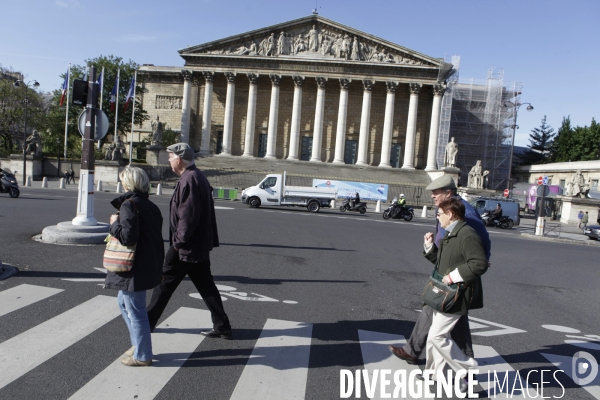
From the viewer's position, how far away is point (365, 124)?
47812 millimetres

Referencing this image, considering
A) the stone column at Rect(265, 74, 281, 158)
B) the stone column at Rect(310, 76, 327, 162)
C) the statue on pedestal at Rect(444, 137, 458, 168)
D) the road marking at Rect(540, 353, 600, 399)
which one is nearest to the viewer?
the road marking at Rect(540, 353, 600, 399)

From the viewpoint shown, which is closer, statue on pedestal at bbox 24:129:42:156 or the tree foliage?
statue on pedestal at bbox 24:129:42:156

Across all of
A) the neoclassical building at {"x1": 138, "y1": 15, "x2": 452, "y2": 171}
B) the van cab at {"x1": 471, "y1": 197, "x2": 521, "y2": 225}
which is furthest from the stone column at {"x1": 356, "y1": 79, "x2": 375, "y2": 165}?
the van cab at {"x1": 471, "y1": 197, "x2": 521, "y2": 225}

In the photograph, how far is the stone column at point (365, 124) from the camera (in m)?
47.1

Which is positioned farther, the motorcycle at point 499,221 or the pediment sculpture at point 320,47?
the pediment sculpture at point 320,47

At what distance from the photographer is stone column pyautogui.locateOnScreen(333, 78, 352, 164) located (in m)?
47.2

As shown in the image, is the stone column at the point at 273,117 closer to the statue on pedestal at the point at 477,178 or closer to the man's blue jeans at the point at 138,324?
the statue on pedestal at the point at 477,178

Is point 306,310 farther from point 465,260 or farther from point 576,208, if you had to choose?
point 576,208

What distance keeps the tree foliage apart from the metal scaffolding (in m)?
25.5

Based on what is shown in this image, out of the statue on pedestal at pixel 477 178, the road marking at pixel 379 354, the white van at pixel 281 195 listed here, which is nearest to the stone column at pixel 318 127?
the statue on pedestal at pixel 477 178

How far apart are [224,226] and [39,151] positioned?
33.0 meters

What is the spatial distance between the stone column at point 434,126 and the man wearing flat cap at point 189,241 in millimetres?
44704

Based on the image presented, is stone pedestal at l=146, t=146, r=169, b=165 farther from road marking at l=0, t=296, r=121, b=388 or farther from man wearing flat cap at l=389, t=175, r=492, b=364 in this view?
man wearing flat cap at l=389, t=175, r=492, b=364

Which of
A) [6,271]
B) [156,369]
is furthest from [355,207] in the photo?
[156,369]
